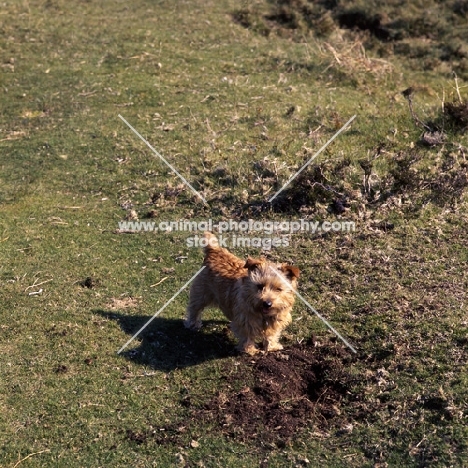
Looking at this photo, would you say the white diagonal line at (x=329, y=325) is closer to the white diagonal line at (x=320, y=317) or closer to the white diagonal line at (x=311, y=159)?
the white diagonal line at (x=320, y=317)

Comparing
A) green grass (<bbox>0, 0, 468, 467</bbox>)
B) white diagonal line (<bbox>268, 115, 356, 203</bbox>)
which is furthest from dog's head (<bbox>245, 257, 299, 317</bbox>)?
white diagonal line (<bbox>268, 115, 356, 203</bbox>)

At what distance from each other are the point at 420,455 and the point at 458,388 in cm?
100

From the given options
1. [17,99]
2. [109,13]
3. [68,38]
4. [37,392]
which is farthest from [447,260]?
[109,13]

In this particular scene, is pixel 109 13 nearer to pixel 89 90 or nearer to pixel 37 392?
pixel 89 90

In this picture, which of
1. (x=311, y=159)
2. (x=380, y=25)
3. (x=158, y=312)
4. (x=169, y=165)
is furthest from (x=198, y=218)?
(x=380, y=25)

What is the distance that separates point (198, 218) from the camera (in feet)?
37.3

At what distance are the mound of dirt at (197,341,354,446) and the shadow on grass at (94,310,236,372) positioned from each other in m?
0.57

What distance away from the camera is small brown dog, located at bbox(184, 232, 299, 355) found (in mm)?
7617

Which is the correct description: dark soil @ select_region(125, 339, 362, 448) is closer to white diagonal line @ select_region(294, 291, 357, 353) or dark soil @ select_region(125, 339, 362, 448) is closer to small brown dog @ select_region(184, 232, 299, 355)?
white diagonal line @ select_region(294, 291, 357, 353)

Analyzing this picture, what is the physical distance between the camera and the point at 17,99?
53.3ft

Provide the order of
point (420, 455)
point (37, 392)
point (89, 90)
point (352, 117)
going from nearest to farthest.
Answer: point (420, 455), point (37, 392), point (352, 117), point (89, 90)

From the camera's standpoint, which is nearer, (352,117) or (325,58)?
(352,117)

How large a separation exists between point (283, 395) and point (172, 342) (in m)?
1.72

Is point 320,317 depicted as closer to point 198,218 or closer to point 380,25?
point 198,218
